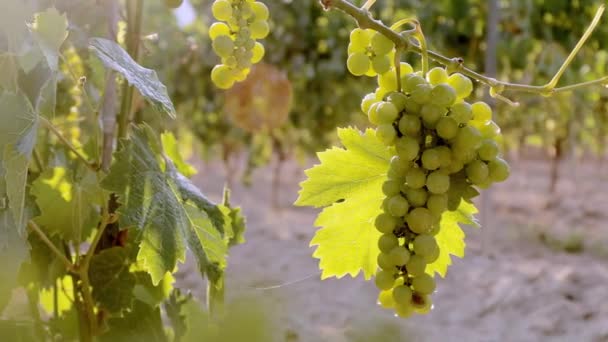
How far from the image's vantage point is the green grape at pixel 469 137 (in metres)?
0.66

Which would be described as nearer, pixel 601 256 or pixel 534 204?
pixel 601 256

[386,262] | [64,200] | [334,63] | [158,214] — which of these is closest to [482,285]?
[334,63]

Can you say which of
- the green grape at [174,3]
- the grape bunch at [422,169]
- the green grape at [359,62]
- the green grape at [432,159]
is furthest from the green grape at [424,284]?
the green grape at [174,3]

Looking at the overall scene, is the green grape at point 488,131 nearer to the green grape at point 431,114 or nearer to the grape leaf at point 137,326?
the green grape at point 431,114

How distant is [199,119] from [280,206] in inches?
57.6

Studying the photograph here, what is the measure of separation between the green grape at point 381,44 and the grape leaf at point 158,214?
1.05 ft

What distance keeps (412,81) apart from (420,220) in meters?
0.13

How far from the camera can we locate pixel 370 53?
2.41ft

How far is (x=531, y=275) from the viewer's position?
4.32 m

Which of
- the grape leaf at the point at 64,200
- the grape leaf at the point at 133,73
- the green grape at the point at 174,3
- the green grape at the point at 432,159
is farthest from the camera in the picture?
the grape leaf at the point at 64,200

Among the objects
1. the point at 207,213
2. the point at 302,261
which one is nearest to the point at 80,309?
the point at 207,213

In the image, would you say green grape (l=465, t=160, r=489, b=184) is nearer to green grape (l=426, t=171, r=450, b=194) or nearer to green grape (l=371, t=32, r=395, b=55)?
green grape (l=426, t=171, r=450, b=194)

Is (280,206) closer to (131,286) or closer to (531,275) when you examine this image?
(531,275)

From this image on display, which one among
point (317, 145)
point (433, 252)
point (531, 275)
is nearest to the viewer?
point (433, 252)
